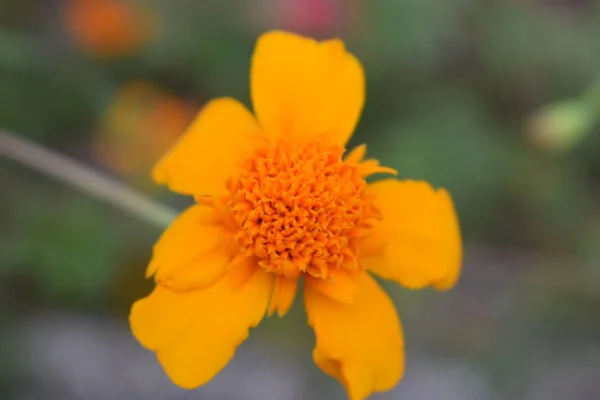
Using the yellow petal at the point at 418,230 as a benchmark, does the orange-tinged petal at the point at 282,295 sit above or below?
below

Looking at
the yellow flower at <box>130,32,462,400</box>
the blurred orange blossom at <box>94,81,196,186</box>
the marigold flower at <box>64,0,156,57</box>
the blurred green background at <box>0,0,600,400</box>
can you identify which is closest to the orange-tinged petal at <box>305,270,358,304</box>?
the yellow flower at <box>130,32,462,400</box>

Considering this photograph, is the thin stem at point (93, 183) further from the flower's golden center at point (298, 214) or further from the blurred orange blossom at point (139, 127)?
the blurred orange blossom at point (139, 127)

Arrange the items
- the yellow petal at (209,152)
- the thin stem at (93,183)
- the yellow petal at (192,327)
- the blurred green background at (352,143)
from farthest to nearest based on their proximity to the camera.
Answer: the blurred green background at (352,143), the thin stem at (93,183), the yellow petal at (209,152), the yellow petal at (192,327)

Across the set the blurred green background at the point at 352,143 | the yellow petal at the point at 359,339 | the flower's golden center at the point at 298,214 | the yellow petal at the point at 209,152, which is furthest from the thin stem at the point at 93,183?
the blurred green background at the point at 352,143

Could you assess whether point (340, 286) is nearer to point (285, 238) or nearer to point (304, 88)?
point (285, 238)

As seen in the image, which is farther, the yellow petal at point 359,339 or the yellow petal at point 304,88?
the yellow petal at point 304,88

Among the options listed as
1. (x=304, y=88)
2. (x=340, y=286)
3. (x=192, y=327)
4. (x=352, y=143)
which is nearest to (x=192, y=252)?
(x=192, y=327)
